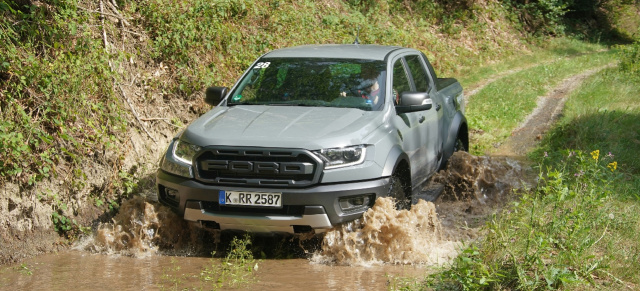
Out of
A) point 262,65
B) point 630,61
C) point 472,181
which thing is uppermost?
point 262,65

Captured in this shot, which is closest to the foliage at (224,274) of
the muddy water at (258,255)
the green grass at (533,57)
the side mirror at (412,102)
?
the muddy water at (258,255)

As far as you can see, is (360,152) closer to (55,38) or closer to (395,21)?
(55,38)

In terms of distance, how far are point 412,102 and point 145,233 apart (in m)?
2.69

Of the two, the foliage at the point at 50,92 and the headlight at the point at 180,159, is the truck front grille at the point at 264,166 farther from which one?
the foliage at the point at 50,92

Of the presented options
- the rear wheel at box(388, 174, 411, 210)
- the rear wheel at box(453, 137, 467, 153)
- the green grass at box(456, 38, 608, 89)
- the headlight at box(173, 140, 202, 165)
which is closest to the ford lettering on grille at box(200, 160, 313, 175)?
the headlight at box(173, 140, 202, 165)

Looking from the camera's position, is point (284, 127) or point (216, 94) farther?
point (216, 94)

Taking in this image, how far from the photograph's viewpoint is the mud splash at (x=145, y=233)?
656 cm

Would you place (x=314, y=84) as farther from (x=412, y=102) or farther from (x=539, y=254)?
(x=539, y=254)

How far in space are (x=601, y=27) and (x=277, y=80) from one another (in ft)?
93.4

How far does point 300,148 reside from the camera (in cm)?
596

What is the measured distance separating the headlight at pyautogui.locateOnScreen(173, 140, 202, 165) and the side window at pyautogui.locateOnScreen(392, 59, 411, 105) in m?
2.08

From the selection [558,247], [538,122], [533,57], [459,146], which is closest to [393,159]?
[558,247]

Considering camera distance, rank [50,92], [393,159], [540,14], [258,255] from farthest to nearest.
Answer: [540,14], [50,92], [258,255], [393,159]

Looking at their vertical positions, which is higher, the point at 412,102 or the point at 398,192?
the point at 412,102
